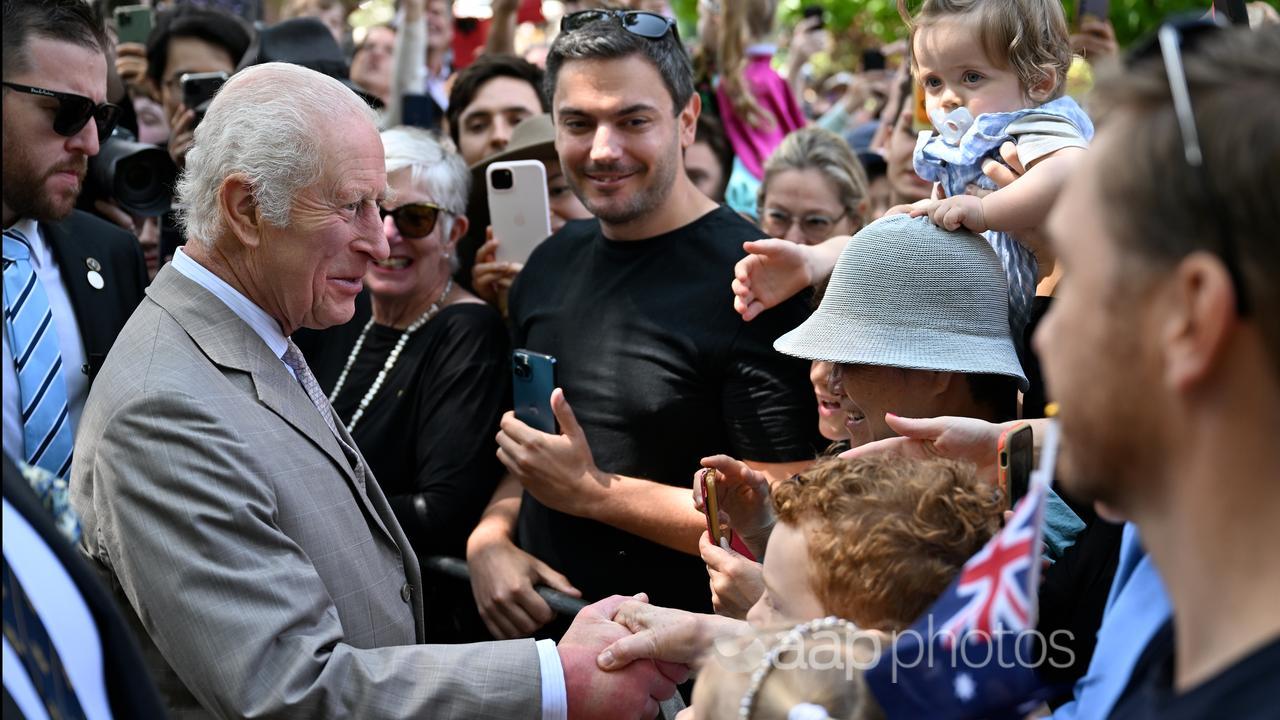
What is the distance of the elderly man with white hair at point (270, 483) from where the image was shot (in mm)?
2172

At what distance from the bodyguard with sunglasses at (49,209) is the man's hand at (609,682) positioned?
164cm

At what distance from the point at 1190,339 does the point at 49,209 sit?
3.10 metres

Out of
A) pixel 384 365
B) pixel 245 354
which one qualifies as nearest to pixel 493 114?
pixel 384 365

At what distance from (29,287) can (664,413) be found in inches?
71.2

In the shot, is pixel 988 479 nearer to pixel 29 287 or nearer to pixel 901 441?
pixel 901 441

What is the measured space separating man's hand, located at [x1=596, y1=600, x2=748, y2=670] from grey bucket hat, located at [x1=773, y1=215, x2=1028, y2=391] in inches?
23.1

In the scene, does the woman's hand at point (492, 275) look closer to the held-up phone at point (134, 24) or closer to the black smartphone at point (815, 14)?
the held-up phone at point (134, 24)

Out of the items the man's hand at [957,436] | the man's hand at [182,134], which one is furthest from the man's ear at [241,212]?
the man's hand at [182,134]

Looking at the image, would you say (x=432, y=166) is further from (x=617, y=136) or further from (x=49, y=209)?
(x=49, y=209)

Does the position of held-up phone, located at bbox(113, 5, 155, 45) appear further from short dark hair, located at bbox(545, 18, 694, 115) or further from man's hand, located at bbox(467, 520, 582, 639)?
man's hand, located at bbox(467, 520, 582, 639)

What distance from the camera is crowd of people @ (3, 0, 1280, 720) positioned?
1.15 metres

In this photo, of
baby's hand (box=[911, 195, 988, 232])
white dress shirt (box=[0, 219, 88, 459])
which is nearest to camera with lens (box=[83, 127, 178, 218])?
white dress shirt (box=[0, 219, 88, 459])

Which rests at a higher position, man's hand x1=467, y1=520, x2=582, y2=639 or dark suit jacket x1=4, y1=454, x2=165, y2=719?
dark suit jacket x1=4, y1=454, x2=165, y2=719

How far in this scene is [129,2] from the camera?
23.2ft
